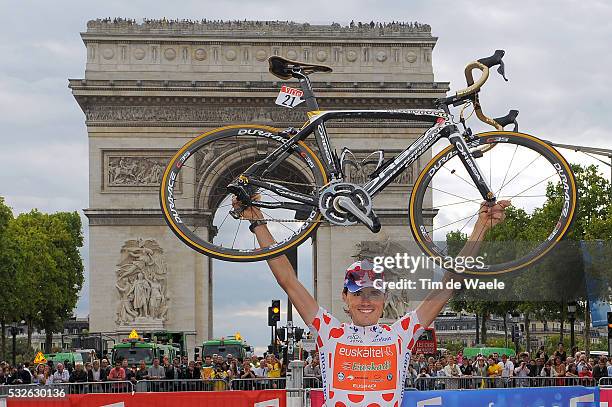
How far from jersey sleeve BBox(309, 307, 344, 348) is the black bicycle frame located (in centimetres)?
246

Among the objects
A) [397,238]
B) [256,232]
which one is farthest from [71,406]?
[397,238]

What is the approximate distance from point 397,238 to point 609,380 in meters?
23.9

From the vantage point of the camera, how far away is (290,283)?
10.2 meters

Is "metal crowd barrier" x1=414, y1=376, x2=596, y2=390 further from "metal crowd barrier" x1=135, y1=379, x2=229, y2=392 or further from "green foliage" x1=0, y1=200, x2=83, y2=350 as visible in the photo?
"green foliage" x1=0, y1=200, x2=83, y2=350

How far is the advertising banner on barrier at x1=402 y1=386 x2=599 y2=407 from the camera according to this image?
18484 millimetres

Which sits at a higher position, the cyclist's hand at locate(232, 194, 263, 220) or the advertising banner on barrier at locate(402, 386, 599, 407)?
the cyclist's hand at locate(232, 194, 263, 220)

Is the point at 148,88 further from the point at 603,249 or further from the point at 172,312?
the point at 603,249

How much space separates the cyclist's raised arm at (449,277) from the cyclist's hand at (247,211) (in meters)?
1.72

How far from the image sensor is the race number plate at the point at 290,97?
1310 cm

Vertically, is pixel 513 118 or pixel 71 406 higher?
pixel 513 118

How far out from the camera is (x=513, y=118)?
43.2 feet

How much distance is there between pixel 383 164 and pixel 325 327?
11.4 ft

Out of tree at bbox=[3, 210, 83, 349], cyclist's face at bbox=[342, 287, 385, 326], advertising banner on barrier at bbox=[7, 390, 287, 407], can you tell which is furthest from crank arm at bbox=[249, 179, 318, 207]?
tree at bbox=[3, 210, 83, 349]

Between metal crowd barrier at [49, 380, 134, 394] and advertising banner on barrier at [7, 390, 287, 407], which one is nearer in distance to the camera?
advertising banner on barrier at [7, 390, 287, 407]
